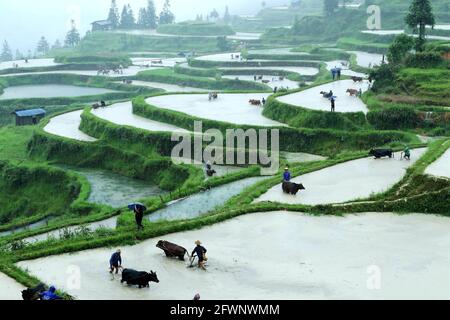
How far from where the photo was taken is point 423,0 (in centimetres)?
4419

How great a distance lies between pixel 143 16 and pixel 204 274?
411 feet

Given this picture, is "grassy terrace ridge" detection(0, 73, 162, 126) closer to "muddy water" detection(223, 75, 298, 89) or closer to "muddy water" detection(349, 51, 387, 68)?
"muddy water" detection(223, 75, 298, 89)

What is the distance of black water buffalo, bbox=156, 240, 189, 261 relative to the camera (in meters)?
16.4

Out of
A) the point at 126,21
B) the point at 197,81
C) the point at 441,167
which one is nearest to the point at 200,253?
the point at 441,167

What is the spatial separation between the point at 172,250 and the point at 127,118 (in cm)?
2898

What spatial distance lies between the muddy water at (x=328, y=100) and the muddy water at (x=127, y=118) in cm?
874

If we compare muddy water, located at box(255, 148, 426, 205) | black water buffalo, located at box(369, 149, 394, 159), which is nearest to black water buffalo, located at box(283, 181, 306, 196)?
muddy water, located at box(255, 148, 426, 205)

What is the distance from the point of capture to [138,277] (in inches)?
571

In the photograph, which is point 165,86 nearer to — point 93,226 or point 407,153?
point 407,153

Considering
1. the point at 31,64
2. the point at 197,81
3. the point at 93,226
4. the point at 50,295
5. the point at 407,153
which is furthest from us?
the point at 31,64

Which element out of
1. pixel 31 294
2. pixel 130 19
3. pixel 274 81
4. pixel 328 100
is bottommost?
pixel 31 294

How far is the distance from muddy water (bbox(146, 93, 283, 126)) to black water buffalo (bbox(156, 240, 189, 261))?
21.2 m

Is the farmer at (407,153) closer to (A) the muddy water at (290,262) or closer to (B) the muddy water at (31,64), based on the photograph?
(A) the muddy water at (290,262)
